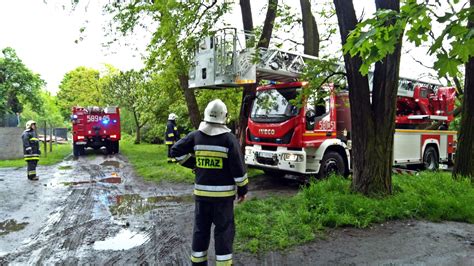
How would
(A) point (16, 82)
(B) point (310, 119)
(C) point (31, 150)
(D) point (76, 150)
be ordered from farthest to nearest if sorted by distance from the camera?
1. (A) point (16, 82)
2. (D) point (76, 150)
3. (C) point (31, 150)
4. (B) point (310, 119)

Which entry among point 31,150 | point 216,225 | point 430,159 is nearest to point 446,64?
point 216,225

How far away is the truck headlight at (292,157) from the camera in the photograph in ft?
26.6

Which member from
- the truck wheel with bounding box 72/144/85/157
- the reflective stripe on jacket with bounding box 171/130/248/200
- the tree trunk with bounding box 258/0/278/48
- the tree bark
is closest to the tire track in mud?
the reflective stripe on jacket with bounding box 171/130/248/200

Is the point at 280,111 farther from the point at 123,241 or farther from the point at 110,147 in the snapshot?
the point at 110,147

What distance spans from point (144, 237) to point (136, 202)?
2.50 m

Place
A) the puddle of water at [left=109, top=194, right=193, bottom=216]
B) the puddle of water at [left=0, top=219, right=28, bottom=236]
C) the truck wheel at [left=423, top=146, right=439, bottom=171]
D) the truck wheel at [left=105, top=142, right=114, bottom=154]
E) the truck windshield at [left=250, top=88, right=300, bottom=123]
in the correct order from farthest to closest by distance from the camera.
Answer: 1. the truck wheel at [left=105, top=142, right=114, bottom=154]
2. the truck wheel at [left=423, top=146, right=439, bottom=171]
3. the truck windshield at [left=250, top=88, right=300, bottom=123]
4. the puddle of water at [left=109, top=194, right=193, bottom=216]
5. the puddle of water at [left=0, top=219, right=28, bottom=236]

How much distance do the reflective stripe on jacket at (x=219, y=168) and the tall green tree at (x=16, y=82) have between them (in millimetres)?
19458

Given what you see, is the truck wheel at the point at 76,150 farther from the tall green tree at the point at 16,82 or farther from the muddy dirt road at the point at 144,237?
the muddy dirt road at the point at 144,237

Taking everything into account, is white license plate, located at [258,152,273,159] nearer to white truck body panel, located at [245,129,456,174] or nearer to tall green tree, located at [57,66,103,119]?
white truck body panel, located at [245,129,456,174]

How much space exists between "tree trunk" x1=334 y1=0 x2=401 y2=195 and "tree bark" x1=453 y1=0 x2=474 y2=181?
2.53m

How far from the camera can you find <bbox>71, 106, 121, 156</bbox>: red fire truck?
58.2 ft

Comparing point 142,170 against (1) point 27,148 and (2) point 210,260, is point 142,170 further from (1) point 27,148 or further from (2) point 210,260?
(2) point 210,260

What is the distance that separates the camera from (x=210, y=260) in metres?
4.23

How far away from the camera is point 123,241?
4.98 m
